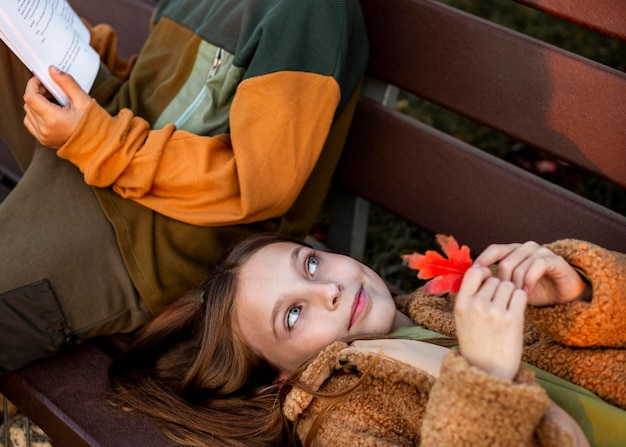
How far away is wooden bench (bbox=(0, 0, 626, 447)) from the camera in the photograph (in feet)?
6.67

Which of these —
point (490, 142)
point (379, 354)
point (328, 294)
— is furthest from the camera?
point (490, 142)

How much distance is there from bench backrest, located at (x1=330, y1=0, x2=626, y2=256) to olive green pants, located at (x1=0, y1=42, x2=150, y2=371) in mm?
840

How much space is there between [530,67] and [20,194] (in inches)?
57.2

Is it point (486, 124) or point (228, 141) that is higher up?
point (486, 124)

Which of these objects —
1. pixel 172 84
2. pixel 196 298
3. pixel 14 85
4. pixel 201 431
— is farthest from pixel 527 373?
pixel 14 85

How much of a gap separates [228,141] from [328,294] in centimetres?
59

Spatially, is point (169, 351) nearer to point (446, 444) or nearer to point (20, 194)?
point (20, 194)

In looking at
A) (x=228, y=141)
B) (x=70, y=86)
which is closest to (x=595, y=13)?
(x=228, y=141)

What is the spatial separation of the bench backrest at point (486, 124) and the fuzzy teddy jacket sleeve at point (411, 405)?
0.70 m

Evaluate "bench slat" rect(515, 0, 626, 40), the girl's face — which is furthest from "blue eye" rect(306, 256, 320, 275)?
"bench slat" rect(515, 0, 626, 40)

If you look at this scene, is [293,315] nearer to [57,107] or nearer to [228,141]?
[228,141]

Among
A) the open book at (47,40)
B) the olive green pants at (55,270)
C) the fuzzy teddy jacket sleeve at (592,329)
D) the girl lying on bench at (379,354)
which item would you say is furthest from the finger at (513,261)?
the open book at (47,40)

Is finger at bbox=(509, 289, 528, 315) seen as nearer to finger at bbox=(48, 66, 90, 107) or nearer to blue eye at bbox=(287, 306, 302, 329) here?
blue eye at bbox=(287, 306, 302, 329)

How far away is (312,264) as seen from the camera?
2.07 metres
